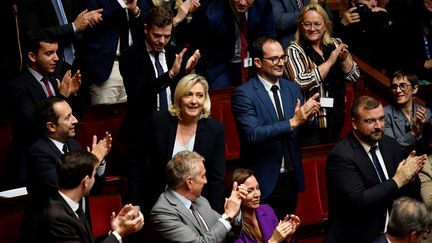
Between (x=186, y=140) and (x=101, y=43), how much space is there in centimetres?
120

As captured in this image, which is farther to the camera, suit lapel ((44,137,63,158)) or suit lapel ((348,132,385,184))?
suit lapel ((348,132,385,184))

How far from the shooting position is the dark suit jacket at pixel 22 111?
3.73 metres

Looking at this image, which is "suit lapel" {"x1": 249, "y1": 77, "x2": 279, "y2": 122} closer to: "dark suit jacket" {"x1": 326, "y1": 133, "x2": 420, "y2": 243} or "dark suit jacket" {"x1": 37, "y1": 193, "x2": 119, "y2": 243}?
"dark suit jacket" {"x1": 326, "y1": 133, "x2": 420, "y2": 243}

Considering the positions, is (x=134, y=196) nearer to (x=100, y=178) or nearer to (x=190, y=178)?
(x=100, y=178)

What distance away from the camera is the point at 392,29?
5.46 meters

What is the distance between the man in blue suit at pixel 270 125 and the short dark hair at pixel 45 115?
86 centimetres

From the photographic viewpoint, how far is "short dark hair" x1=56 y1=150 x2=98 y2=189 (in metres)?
2.91

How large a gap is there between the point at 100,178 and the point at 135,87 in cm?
76

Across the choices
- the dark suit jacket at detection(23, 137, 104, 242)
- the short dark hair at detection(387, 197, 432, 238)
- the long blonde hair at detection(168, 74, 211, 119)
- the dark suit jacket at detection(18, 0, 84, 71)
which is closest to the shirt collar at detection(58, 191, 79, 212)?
the dark suit jacket at detection(23, 137, 104, 242)

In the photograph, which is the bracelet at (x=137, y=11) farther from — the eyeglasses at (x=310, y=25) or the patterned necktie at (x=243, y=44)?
the eyeglasses at (x=310, y=25)

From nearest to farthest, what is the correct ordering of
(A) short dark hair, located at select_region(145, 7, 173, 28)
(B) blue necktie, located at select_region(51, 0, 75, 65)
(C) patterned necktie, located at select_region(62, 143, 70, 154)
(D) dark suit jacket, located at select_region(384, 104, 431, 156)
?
(C) patterned necktie, located at select_region(62, 143, 70, 154), (A) short dark hair, located at select_region(145, 7, 173, 28), (D) dark suit jacket, located at select_region(384, 104, 431, 156), (B) blue necktie, located at select_region(51, 0, 75, 65)

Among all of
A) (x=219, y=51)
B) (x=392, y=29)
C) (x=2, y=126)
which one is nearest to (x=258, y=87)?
(x=219, y=51)

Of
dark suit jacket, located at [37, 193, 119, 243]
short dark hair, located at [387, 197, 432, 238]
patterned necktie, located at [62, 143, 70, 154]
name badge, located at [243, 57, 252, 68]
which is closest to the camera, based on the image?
dark suit jacket, located at [37, 193, 119, 243]

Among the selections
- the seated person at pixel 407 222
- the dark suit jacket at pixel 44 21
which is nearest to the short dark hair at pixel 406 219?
the seated person at pixel 407 222
